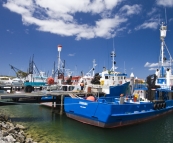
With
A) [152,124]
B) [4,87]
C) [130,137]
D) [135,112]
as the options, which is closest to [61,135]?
[130,137]

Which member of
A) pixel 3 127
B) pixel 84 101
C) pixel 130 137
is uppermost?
pixel 84 101

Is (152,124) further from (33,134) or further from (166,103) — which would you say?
(33,134)

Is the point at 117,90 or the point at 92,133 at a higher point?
the point at 117,90

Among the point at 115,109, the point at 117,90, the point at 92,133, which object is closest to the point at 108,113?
the point at 115,109

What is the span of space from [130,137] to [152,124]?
5.91 metres

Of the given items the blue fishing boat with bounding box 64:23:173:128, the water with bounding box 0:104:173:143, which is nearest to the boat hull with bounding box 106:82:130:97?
the blue fishing boat with bounding box 64:23:173:128

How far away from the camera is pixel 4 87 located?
47.3 m

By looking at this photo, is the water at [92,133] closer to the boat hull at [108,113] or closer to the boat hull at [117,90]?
the boat hull at [108,113]

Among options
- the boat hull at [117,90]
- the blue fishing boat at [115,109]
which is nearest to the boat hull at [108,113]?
the blue fishing boat at [115,109]

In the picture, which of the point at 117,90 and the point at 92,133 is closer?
the point at 92,133

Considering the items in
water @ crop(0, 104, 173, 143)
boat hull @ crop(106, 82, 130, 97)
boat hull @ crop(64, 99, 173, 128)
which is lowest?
water @ crop(0, 104, 173, 143)

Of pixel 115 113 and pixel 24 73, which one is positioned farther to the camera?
pixel 24 73

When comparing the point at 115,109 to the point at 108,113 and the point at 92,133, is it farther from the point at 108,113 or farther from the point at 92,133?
the point at 92,133

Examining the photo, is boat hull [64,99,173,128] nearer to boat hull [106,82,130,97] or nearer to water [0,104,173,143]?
water [0,104,173,143]
